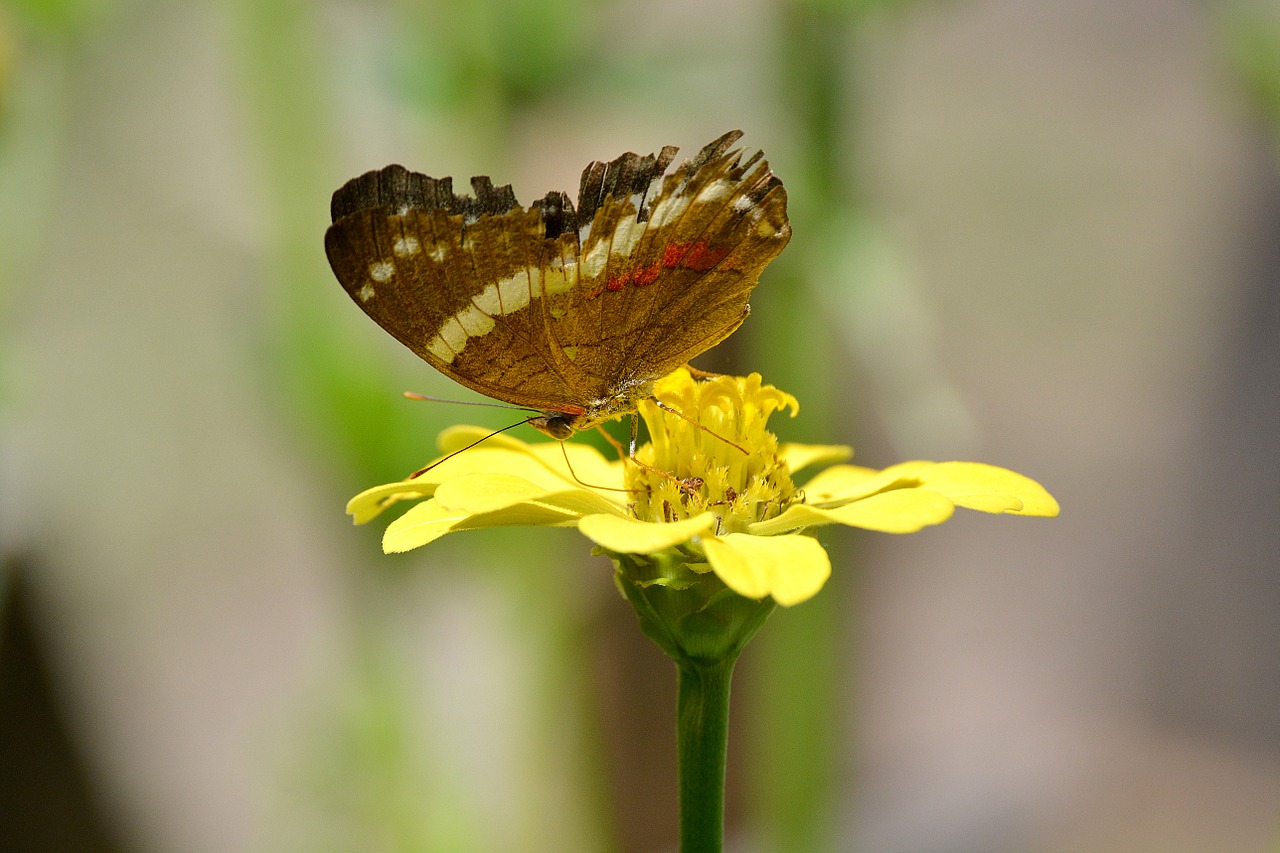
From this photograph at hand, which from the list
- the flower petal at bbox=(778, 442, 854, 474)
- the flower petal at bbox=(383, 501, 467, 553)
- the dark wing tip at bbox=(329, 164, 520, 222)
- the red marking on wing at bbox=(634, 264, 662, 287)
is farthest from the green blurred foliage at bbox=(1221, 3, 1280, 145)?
the flower petal at bbox=(383, 501, 467, 553)

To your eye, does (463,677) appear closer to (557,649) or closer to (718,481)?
(557,649)

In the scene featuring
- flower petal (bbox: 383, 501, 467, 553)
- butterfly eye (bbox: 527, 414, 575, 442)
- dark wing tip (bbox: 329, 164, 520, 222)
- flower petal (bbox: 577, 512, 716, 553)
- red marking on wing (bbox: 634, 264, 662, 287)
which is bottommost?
flower petal (bbox: 383, 501, 467, 553)

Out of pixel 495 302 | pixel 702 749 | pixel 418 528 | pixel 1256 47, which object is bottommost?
pixel 702 749

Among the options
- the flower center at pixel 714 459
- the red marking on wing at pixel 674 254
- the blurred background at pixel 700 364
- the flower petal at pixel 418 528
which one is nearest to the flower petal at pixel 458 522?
the flower petal at pixel 418 528

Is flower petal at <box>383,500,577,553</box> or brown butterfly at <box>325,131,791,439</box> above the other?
brown butterfly at <box>325,131,791,439</box>

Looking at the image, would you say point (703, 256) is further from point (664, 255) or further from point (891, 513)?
point (891, 513)

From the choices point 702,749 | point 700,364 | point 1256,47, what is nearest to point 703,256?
point 702,749

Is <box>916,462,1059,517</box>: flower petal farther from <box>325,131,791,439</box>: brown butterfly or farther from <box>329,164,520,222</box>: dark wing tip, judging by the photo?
<box>329,164,520,222</box>: dark wing tip
